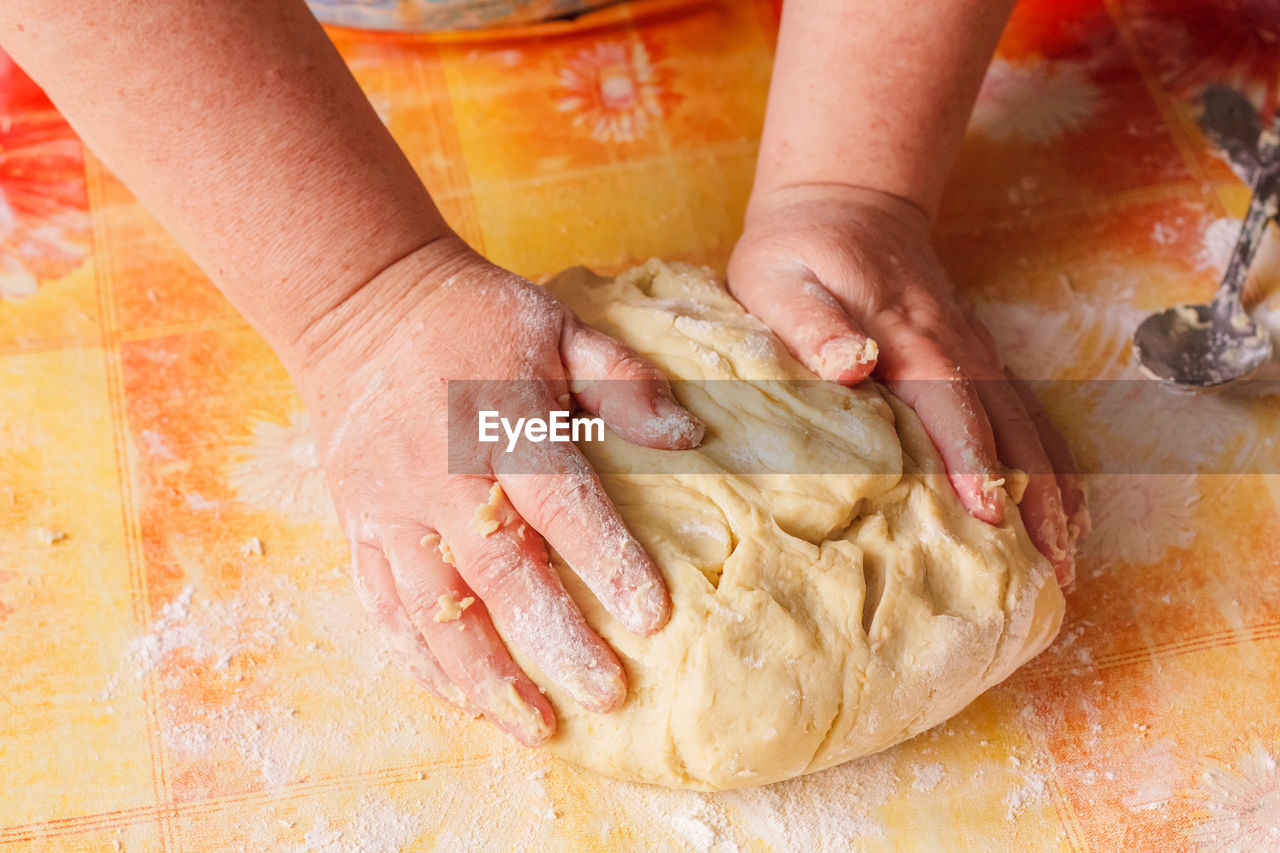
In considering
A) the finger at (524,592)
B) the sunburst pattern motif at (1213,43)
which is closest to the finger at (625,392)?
the finger at (524,592)

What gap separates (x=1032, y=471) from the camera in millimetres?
1670

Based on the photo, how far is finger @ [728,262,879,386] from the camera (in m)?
1.59

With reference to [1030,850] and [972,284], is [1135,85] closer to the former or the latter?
[972,284]

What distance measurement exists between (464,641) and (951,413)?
29.7 inches

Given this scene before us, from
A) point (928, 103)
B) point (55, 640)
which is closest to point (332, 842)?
point (55, 640)

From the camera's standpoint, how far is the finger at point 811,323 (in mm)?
1586

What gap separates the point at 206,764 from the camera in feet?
5.32

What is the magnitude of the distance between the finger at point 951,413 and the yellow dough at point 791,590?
0.02 meters

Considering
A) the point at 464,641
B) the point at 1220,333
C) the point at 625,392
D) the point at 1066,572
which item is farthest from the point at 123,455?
the point at 1220,333

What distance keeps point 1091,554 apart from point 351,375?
1.22m

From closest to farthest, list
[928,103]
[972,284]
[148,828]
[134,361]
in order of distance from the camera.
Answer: [148,828]
[928,103]
[134,361]
[972,284]

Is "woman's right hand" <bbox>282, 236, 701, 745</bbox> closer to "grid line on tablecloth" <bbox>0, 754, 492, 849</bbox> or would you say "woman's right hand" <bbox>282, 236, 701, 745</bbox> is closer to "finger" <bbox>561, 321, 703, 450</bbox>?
"finger" <bbox>561, 321, 703, 450</bbox>
